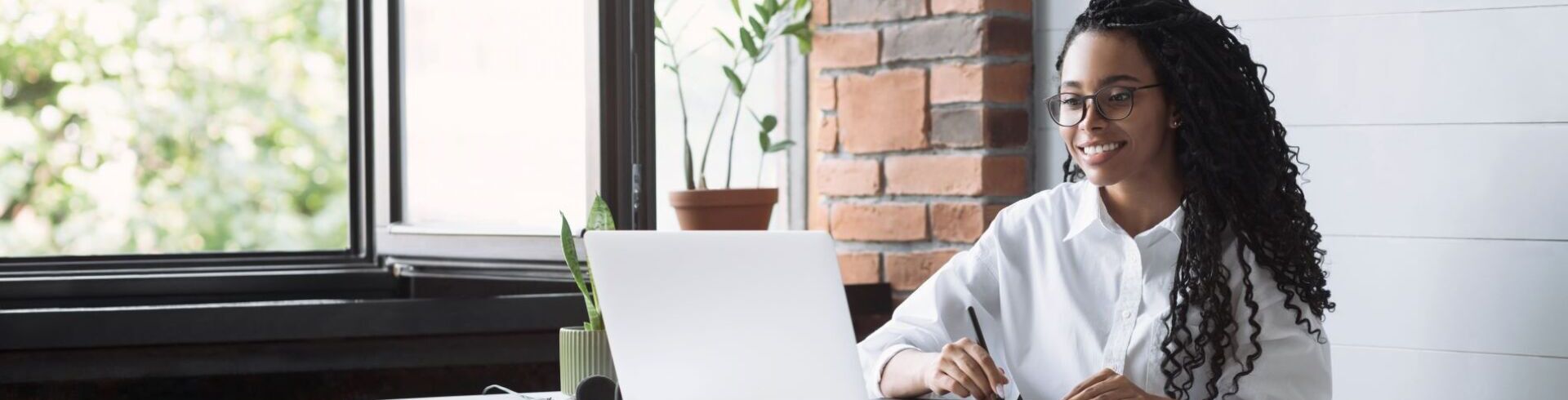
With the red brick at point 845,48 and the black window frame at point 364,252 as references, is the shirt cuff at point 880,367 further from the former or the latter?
the red brick at point 845,48

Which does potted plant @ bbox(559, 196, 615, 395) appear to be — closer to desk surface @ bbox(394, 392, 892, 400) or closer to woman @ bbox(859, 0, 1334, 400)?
desk surface @ bbox(394, 392, 892, 400)

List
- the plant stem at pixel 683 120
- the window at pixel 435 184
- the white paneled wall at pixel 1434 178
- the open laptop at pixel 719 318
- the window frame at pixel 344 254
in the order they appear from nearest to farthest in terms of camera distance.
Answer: the open laptop at pixel 719 318 < the white paneled wall at pixel 1434 178 < the window at pixel 435 184 < the window frame at pixel 344 254 < the plant stem at pixel 683 120

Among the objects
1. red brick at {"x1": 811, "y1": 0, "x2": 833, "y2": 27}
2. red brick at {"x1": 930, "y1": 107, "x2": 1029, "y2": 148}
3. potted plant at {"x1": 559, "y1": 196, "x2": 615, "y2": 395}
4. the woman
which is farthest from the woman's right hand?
red brick at {"x1": 811, "y1": 0, "x2": 833, "y2": 27}

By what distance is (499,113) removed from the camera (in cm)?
206

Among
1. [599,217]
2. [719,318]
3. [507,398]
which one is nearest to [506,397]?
[507,398]

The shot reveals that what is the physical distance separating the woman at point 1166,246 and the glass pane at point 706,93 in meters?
0.86

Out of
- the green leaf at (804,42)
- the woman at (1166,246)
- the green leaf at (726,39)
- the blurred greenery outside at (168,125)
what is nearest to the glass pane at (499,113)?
the green leaf at (726,39)

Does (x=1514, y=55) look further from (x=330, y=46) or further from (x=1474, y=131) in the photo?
(x=330, y=46)

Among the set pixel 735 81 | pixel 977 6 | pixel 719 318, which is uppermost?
pixel 977 6

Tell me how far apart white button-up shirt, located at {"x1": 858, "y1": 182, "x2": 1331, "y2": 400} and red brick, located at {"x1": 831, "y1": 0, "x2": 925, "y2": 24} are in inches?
25.9

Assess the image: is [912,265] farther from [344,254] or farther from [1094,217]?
[344,254]

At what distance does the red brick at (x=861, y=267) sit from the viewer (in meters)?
2.22

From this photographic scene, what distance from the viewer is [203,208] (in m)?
3.94

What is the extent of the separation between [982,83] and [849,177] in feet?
0.94
